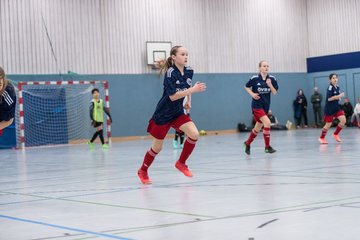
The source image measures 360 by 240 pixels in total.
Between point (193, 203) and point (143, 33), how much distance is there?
75.6ft

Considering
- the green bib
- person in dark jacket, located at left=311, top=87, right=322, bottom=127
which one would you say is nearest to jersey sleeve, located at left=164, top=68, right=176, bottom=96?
the green bib

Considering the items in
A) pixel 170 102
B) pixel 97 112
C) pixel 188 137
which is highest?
pixel 170 102

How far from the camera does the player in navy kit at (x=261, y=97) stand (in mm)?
13461

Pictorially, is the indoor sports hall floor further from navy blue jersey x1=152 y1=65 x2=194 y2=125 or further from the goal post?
the goal post

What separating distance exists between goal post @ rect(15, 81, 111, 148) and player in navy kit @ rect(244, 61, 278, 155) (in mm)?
12533

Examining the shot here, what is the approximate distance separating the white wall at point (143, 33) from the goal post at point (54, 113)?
1.01 meters

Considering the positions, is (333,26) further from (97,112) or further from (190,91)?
(190,91)

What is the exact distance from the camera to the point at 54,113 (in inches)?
997

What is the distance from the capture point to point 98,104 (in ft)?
65.8

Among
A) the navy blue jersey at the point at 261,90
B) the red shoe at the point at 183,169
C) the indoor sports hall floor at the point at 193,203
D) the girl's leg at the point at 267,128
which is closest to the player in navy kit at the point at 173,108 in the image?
the red shoe at the point at 183,169

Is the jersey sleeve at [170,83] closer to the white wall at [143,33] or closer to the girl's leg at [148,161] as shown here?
the girl's leg at [148,161]

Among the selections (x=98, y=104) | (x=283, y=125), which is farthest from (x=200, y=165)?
(x=283, y=125)

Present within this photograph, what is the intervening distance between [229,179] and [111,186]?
1.60 m

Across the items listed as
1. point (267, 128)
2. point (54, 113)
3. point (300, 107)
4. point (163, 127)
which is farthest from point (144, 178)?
point (300, 107)
